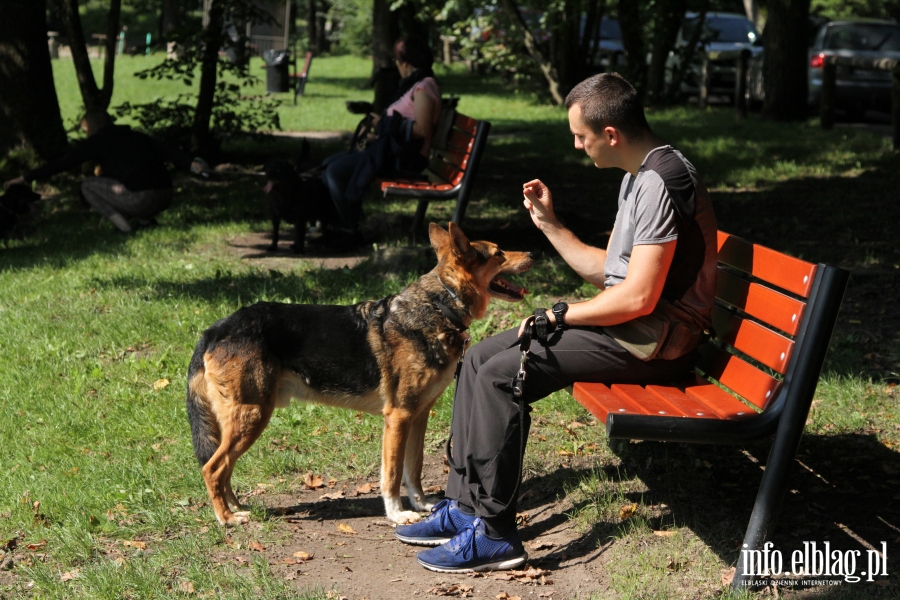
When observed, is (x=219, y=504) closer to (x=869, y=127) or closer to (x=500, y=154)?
(x=500, y=154)

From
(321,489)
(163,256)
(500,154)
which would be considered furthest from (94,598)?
(500,154)

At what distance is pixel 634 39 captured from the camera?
22.3m

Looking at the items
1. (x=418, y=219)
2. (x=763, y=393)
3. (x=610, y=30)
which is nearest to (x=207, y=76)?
(x=418, y=219)

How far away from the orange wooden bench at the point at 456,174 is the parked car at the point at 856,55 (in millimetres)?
10519

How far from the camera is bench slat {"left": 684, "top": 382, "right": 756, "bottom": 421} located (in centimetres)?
347

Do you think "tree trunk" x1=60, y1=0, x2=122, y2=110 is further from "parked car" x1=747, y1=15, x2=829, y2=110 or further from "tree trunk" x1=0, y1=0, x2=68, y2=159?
"parked car" x1=747, y1=15, x2=829, y2=110

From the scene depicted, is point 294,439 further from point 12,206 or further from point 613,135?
point 12,206

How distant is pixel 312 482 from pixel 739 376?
2.19 metres

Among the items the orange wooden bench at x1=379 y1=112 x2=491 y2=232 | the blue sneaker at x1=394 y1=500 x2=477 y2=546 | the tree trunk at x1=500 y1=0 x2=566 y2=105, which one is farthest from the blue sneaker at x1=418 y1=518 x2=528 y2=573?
the tree trunk at x1=500 y1=0 x2=566 y2=105

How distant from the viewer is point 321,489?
4711 millimetres

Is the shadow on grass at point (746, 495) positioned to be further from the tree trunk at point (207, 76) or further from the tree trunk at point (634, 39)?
the tree trunk at point (634, 39)

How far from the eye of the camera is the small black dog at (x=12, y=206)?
1007 centimetres

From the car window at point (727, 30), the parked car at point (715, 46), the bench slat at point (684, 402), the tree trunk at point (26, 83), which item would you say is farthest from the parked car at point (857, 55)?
the bench slat at point (684, 402)

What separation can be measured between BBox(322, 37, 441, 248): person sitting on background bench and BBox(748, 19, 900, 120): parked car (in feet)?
35.0
